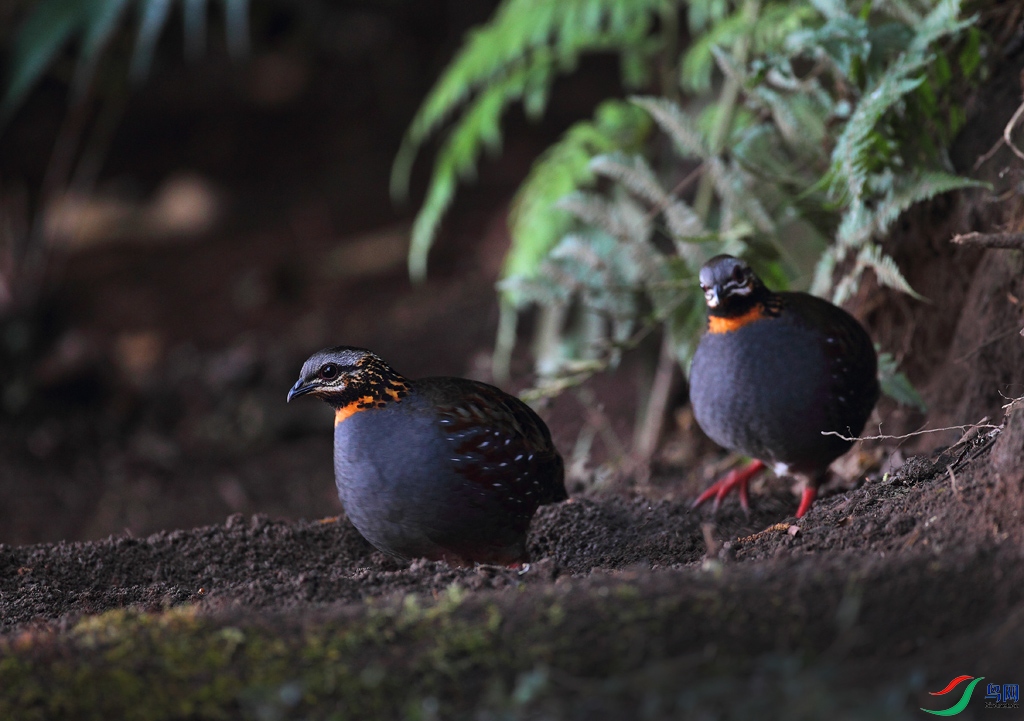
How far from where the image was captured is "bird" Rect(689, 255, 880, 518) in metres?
3.61

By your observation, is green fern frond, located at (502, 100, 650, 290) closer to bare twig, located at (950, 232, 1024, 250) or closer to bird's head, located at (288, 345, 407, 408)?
bird's head, located at (288, 345, 407, 408)

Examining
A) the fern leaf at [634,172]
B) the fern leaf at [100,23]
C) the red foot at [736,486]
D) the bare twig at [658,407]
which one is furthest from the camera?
the fern leaf at [100,23]

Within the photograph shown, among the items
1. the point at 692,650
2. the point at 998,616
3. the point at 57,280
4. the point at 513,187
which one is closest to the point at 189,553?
the point at 692,650

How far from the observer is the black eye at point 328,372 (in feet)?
11.1

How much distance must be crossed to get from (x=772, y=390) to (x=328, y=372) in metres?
1.58

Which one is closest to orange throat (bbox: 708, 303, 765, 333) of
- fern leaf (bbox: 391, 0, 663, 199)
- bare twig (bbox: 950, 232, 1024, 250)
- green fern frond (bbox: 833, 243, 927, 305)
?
green fern frond (bbox: 833, 243, 927, 305)

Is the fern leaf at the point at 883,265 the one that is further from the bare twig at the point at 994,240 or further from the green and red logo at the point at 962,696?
the green and red logo at the point at 962,696

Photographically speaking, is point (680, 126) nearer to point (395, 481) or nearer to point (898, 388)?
point (898, 388)

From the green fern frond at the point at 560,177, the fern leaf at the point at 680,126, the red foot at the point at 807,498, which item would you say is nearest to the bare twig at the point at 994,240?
the red foot at the point at 807,498

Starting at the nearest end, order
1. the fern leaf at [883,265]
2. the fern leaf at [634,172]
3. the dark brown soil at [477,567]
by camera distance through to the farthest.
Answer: the dark brown soil at [477,567] → the fern leaf at [883,265] → the fern leaf at [634,172]

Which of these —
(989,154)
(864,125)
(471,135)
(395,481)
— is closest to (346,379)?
(395,481)

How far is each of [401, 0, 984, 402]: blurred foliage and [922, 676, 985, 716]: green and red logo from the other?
2297 millimetres

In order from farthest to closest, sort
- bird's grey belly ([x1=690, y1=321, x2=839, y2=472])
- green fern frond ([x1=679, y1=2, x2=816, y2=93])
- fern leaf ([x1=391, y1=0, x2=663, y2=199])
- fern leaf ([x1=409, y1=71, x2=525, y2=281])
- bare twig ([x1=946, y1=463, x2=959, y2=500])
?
fern leaf ([x1=409, y1=71, x2=525, y2=281]), fern leaf ([x1=391, y1=0, x2=663, y2=199]), green fern frond ([x1=679, y1=2, x2=816, y2=93]), bird's grey belly ([x1=690, y1=321, x2=839, y2=472]), bare twig ([x1=946, y1=463, x2=959, y2=500])

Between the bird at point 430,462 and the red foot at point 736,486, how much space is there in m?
0.97
